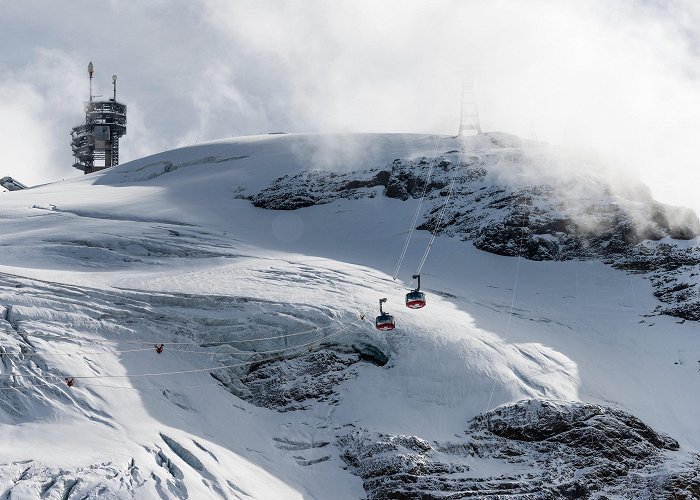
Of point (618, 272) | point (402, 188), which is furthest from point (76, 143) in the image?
point (618, 272)

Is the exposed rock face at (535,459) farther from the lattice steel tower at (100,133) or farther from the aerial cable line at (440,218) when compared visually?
the lattice steel tower at (100,133)

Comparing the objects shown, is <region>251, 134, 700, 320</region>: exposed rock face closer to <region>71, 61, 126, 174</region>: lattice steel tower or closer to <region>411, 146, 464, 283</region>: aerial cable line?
<region>411, 146, 464, 283</region>: aerial cable line

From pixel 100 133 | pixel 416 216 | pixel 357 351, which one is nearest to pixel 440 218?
pixel 416 216

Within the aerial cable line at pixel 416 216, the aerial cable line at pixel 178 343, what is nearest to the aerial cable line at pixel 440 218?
the aerial cable line at pixel 416 216

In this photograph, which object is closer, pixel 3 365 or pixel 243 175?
pixel 3 365

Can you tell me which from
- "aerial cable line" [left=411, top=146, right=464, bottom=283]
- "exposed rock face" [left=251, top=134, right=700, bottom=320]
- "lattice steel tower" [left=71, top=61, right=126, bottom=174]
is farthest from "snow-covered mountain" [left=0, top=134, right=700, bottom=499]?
"lattice steel tower" [left=71, top=61, right=126, bottom=174]

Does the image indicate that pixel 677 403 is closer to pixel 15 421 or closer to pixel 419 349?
pixel 419 349
